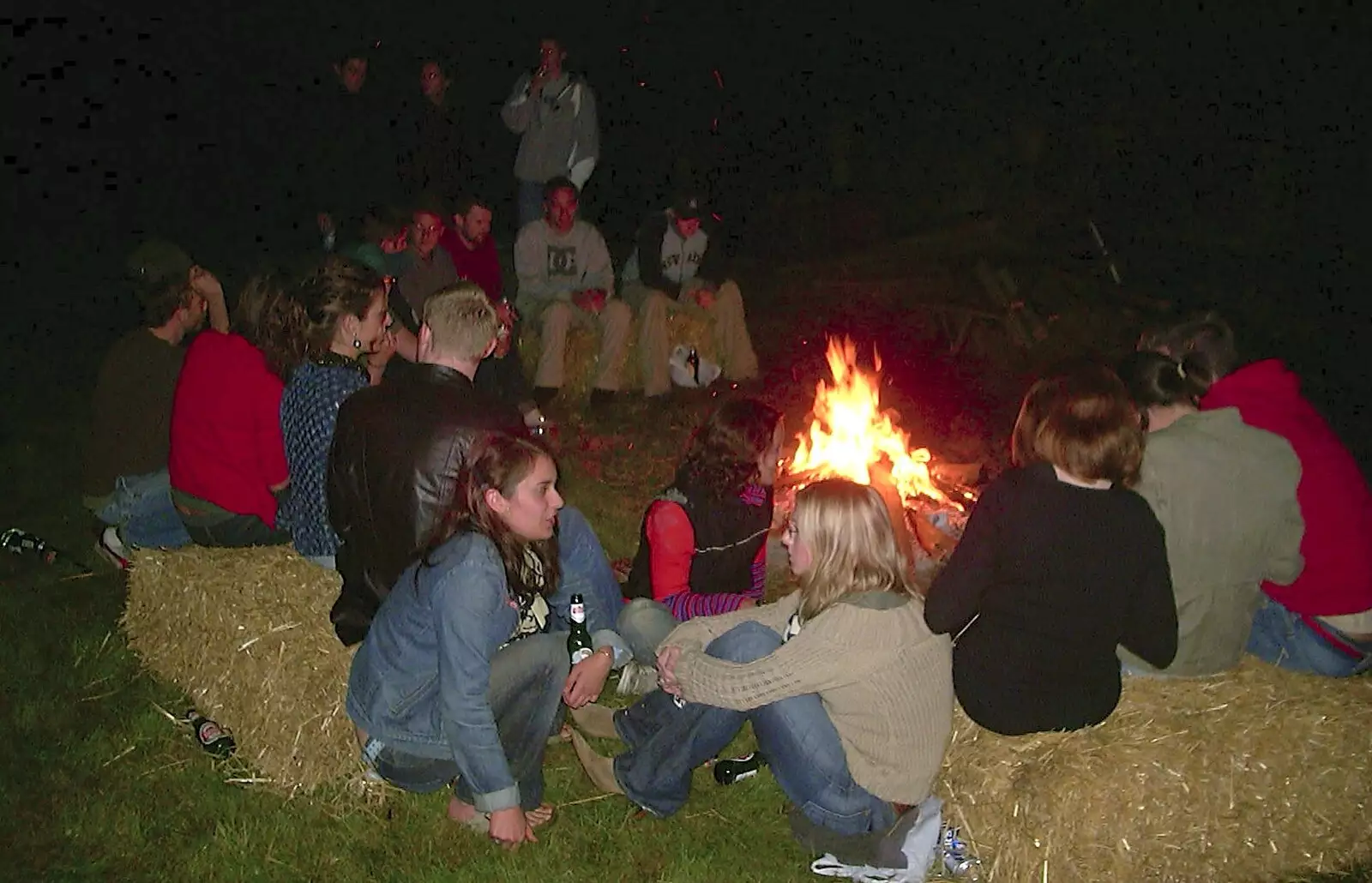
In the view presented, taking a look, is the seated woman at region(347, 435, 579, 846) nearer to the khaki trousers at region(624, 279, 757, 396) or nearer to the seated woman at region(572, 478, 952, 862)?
the seated woman at region(572, 478, 952, 862)

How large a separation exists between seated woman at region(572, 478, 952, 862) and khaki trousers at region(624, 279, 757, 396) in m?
6.02

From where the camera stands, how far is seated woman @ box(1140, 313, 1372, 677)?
16.1ft

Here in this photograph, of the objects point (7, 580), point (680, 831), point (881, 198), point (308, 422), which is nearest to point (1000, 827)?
point (680, 831)

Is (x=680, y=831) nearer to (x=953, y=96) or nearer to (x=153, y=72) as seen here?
(x=953, y=96)

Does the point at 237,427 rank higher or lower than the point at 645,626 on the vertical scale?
higher

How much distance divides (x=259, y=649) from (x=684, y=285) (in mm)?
6483

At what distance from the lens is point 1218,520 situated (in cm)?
457

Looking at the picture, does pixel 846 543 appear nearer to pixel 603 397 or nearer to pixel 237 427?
pixel 237 427

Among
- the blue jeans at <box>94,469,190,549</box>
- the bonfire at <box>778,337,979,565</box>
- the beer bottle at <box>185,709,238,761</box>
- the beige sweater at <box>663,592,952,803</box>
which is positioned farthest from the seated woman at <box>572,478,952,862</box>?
the blue jeans at <box>94,469,190,549</box>

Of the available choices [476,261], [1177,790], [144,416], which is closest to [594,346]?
[476,261]

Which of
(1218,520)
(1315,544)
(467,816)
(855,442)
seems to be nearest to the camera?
(1218,520)

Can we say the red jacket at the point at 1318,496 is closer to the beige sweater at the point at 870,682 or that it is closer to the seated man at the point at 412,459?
the beige sweater at the point at 870,682

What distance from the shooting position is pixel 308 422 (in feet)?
17.0

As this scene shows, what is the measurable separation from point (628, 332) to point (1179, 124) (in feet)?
22.6
